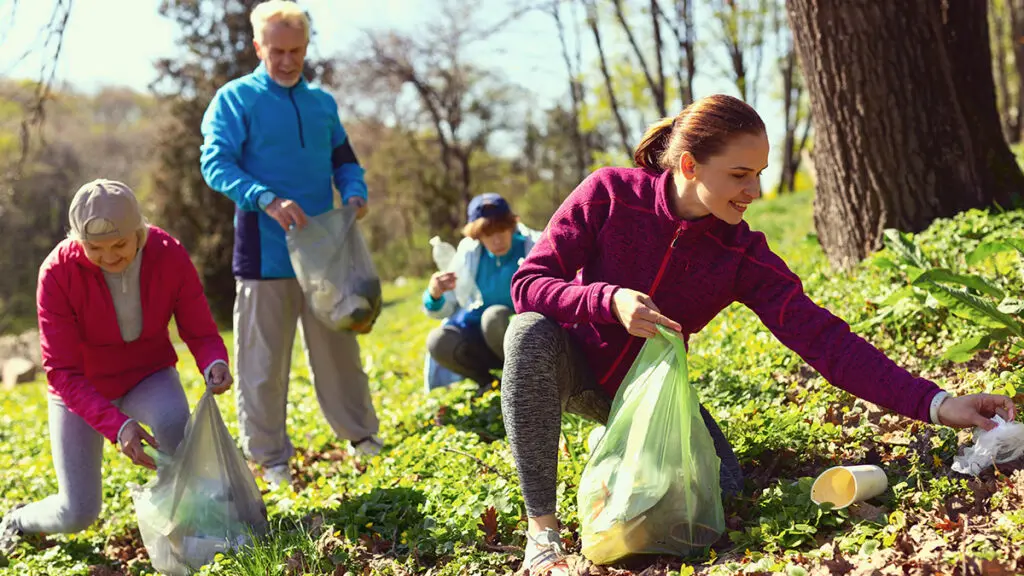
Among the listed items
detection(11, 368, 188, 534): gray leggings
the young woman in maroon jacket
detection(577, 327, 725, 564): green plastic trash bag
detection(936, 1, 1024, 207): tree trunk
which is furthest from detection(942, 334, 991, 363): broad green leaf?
detection(11, 368, 188, 534): gray leggings

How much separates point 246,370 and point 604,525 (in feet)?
7.98

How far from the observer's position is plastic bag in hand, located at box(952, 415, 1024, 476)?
8.31ft

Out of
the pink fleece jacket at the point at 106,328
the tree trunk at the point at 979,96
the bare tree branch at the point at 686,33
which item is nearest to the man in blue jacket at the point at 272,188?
Result: the pink fleece jacket at the point at 106,328

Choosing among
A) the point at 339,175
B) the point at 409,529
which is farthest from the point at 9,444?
the point at 409,529

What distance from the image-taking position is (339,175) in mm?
4555

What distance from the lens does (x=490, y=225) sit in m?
4.67

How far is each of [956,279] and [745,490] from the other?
1.14m

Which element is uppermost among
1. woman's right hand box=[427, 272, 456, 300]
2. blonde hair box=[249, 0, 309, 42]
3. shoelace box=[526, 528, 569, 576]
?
blonde hair box=[249, 0, 309, 42]

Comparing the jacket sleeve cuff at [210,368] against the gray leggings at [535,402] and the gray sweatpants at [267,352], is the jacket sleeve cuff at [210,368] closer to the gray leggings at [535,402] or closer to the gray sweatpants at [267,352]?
the gray sweatpants at [267,352]

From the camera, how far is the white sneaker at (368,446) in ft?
15.2

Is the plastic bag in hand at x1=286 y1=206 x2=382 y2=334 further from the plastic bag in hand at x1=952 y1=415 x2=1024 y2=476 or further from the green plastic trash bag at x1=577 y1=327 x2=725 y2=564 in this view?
the plastic bag in hand at x1=952 y1=415 x2=1024 y2=476

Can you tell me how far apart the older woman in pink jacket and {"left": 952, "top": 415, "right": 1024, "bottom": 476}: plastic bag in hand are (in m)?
2.44

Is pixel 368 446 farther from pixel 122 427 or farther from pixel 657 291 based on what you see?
pixel 657 291

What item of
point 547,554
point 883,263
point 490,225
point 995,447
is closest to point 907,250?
point 883,263
